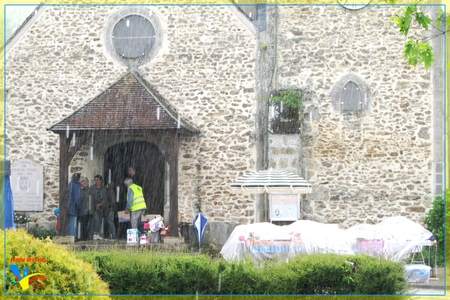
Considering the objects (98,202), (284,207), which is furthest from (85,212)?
(284,207)

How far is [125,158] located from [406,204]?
6.76 metres

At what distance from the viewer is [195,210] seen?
19.2 meters

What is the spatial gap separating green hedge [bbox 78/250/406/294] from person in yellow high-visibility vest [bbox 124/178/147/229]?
659 cm

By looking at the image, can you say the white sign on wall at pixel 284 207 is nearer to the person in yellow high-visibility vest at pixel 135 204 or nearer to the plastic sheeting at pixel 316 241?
the plastic sheeting at pixel 316 241

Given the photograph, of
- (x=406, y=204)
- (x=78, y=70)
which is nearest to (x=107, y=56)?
(x=78, y=70)

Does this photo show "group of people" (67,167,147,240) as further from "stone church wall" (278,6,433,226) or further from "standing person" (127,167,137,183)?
"stone church wall" (278,6,433,226)

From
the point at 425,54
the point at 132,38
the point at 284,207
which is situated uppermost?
the point at 132,38

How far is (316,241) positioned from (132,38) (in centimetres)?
869

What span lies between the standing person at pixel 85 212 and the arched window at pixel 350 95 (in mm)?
6046

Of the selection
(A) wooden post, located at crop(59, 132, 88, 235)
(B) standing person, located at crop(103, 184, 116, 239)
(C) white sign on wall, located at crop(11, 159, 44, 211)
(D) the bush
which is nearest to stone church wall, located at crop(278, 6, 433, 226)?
(B) standing person, located at crop(103, 184, 116, 239)

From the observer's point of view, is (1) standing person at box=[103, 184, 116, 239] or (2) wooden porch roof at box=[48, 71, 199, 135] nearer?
(2) wooden porch roof at box=[48, 71, 199, 135]

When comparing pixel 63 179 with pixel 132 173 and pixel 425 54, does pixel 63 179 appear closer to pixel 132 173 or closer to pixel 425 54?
pixel 132 173

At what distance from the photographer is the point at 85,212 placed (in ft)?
59.8

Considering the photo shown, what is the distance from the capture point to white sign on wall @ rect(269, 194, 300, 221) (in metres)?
16.6
